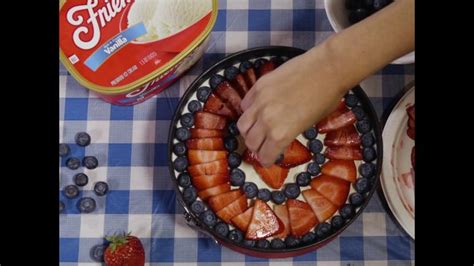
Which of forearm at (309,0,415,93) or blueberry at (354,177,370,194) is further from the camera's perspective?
blueberry at (354,177,370,194)

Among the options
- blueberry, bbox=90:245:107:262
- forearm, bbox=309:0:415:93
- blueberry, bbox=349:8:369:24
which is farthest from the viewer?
blueberry, bbox=90:245:107:262

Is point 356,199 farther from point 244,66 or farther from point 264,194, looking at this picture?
point 244,66

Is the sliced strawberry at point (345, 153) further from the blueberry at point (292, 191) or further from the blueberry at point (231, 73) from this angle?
the blueberry at point (231, 73)

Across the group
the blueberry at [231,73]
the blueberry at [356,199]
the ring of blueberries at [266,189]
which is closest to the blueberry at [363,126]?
the ring of blueberries at [266,189]

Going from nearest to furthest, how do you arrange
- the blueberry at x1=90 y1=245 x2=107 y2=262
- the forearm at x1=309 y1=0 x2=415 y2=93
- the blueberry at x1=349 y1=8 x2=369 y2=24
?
the forearm at x1=309 y1=0 x2=415 y2=93 → the blueberry at x1=349 y1=8 x2=369 y2=24 → the blueberry at x1=90 y1=245 x2=107 y2=262

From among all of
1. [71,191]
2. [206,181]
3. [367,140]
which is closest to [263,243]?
[206,181]

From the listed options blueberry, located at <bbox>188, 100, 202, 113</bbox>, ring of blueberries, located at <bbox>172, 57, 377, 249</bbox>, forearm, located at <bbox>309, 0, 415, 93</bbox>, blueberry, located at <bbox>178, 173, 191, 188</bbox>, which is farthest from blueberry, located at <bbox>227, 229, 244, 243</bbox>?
forearm, located at <bbox>309, 0, 415, 93</bbox>

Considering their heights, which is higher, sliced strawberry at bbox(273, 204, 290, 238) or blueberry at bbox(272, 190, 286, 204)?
blueberry at bbox(272, 190, 286, 204)

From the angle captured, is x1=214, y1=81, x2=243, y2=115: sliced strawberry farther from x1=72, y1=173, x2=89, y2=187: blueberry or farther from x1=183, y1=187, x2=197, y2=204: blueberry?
x1=72, y1=173, x2=89, y2=187: blueberry
